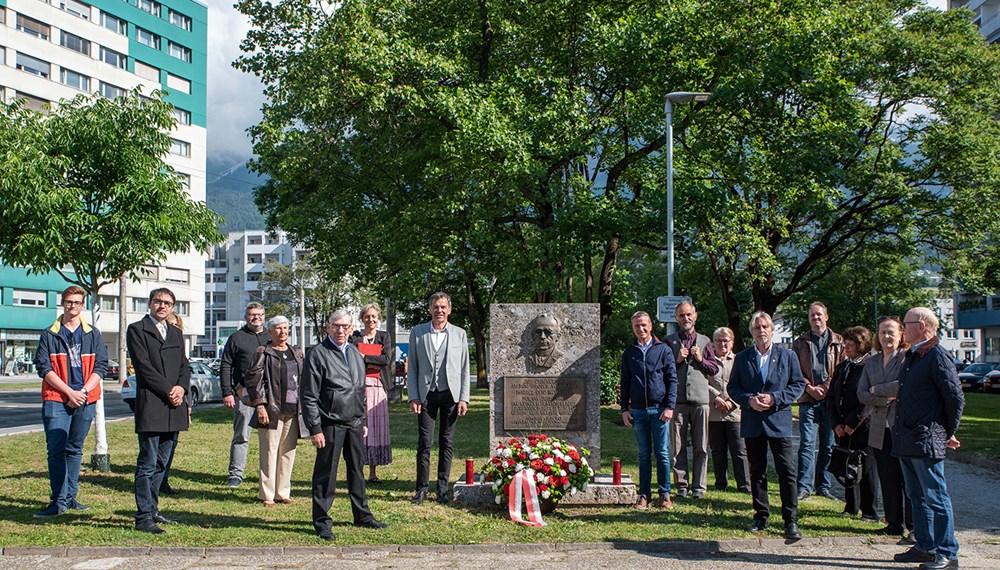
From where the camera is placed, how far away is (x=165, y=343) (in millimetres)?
7809

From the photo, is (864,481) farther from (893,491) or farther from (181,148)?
(181,148)

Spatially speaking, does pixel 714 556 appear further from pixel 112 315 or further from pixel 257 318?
pixel 112 315

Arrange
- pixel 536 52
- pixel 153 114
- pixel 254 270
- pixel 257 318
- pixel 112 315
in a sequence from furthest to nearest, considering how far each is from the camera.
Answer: pixel 254 270
pixel 112 315
pixel 536 52
pixel 153 114
pixel 257 318

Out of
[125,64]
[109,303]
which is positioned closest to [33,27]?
[125,64]

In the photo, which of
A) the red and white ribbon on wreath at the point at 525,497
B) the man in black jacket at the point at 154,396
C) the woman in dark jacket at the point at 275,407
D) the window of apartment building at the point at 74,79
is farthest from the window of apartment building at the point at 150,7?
the red and white ribbon on wreath at the point at 525,497

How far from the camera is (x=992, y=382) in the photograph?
128 ft

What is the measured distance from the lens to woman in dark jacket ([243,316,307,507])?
8.58 m

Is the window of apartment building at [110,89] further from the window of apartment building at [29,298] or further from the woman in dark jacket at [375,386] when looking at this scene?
the woman in dark jacket at [375,386]

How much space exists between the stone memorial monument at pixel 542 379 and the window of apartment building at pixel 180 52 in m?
57.6

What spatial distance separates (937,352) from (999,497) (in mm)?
4901

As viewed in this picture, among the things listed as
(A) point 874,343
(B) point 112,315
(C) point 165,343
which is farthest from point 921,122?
(B) point 112,315

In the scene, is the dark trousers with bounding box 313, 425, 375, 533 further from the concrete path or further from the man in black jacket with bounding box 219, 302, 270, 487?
the man in black jacket with bounding box 219, 302, 270, 487

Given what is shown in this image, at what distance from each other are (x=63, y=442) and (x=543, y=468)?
456 cm

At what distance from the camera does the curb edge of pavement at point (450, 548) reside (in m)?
6.78
